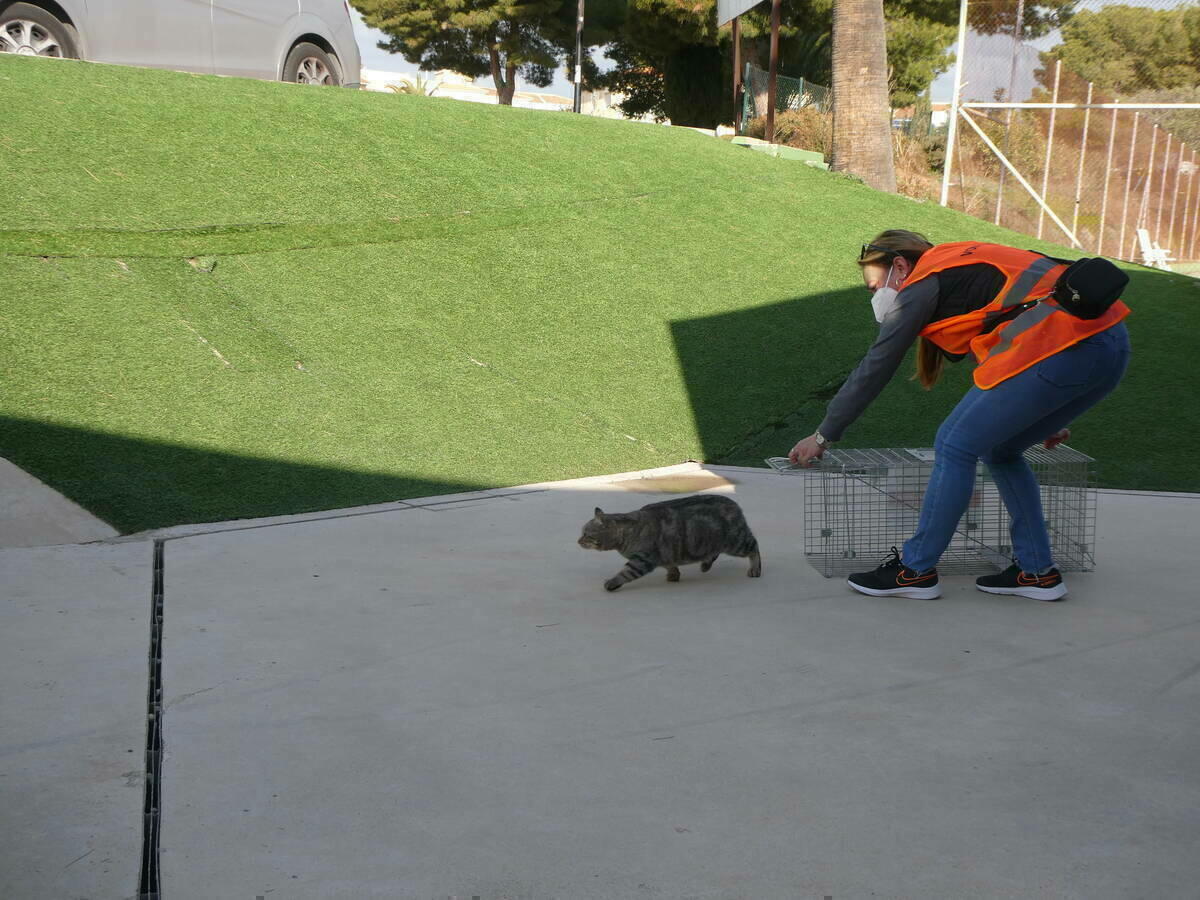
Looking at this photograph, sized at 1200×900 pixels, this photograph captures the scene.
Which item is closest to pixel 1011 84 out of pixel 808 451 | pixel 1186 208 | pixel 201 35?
pixel 1186 208

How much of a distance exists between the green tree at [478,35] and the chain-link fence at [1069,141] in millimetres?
22640

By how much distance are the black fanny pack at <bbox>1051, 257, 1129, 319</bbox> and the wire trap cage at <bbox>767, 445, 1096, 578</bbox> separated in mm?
1126

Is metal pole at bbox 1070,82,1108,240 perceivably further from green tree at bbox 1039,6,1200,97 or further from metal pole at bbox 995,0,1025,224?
metal pole at bbox 995,0,1025,224

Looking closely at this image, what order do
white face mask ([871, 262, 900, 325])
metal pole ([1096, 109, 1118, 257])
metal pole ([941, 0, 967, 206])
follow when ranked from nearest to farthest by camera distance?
1. white face mask ([871, 262, 900, 325])
2. metal pole ([1096, 109, 1118, 257])
3. metal pole ([941, 0, 967, 206])

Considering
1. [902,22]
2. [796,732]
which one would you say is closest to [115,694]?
[796,732]

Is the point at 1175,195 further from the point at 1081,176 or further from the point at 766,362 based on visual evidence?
the point at 766,362

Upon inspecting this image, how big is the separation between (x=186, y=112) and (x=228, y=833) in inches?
359

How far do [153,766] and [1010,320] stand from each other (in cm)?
311

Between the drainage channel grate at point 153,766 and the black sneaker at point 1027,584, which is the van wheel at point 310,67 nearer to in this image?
the drainage channel grate at point 153,766

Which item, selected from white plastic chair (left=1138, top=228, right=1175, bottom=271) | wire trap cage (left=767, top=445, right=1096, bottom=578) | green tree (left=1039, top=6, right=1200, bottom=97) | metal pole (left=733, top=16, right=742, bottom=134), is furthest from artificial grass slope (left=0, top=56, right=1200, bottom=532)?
metal pole (left=733, top=16, right=742, bottom=134)

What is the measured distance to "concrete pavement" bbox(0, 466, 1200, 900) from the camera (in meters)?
2.36

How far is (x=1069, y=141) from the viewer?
44.4 ft

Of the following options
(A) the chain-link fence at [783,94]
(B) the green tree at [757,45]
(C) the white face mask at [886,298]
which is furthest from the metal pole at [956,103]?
(B) the green tree at [757,45]

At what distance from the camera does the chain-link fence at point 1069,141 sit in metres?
13.4
